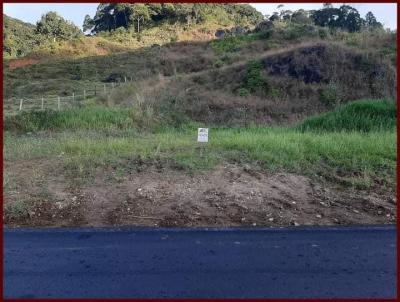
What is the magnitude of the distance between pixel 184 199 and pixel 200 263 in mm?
3147

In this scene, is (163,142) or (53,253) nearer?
(53,253)

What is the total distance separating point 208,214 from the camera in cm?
780

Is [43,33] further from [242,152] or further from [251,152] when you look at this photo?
[251,152]

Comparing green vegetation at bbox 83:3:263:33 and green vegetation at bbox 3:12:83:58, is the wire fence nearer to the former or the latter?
green vegetation at bbox 3:12:83:58


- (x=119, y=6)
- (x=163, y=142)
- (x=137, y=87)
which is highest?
(x=119, y=6)

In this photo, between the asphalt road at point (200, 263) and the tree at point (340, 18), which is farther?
the tree at point (340, 18)

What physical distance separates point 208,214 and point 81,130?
7960 mm

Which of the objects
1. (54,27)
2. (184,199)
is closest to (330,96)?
(184,199)

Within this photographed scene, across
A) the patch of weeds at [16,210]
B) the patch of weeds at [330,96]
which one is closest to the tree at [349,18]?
the patch of weeds at [330,96]

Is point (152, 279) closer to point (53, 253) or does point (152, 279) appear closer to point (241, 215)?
point (53, 253)

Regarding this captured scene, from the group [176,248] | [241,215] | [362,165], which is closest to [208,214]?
[241,215]

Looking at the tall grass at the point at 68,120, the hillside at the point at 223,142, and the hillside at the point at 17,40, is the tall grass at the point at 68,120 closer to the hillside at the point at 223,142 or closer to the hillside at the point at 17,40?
the hillside at the point at 223,142

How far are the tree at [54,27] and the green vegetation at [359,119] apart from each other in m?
43.5

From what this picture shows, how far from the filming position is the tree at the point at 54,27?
54062 millimetres
